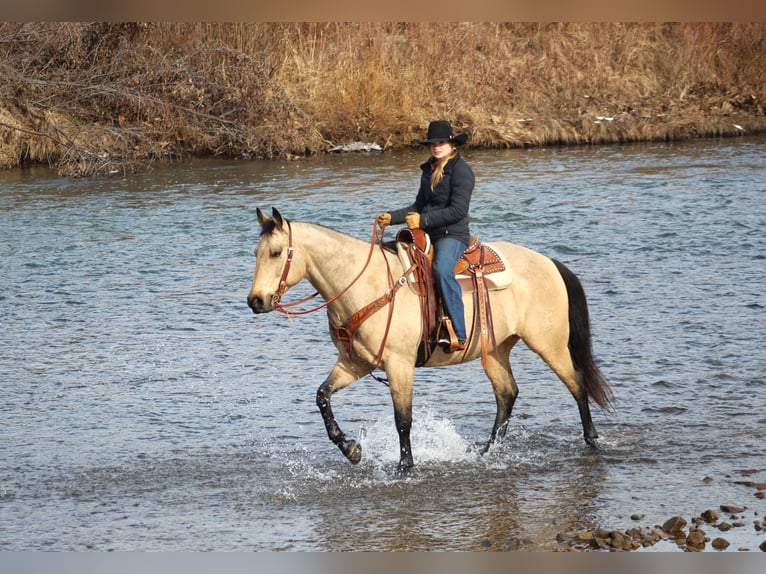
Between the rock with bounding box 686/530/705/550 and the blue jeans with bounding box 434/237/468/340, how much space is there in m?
2.36

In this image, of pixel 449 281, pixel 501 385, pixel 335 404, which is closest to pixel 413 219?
pixel 449 281

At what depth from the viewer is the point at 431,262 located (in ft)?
25.9

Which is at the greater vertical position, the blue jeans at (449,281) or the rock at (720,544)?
the blue jeans at (449,281)

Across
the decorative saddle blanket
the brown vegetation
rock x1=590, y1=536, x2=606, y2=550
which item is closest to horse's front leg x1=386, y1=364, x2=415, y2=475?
the decorative saddle blanket

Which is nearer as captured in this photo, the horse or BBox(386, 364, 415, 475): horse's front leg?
the horse

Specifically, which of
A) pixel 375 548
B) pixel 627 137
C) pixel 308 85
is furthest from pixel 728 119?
pixel 375 548

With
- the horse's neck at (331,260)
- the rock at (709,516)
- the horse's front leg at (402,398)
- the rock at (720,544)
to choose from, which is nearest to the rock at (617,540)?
the rock at (720,544)

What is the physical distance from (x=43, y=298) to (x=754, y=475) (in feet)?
33.5

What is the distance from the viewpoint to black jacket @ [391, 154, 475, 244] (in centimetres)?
768

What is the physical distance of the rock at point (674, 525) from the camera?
619 cm

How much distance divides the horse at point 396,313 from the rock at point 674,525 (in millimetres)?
2013

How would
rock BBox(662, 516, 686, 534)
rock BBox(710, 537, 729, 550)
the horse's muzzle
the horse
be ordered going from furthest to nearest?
the horse, the horse's muzzle, rock BBox(662, 516, 686, 534), rock BBox(710, 537, 729, 550)

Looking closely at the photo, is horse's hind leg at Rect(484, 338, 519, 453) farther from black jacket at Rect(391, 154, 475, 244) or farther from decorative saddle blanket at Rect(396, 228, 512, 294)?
black jacket at Rect(391, 154, 475, 244)

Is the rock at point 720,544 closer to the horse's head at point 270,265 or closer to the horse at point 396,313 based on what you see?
the horse at point 396,313
